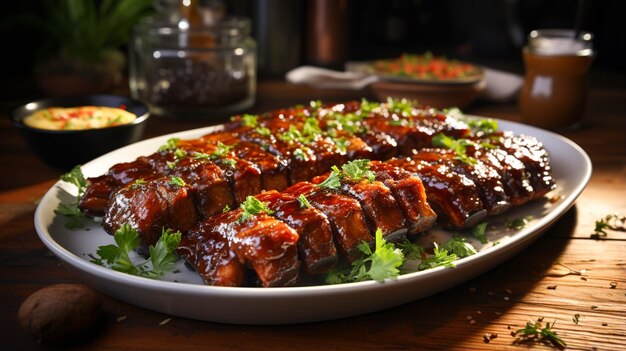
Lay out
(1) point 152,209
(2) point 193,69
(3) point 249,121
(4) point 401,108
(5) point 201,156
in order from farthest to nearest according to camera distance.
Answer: (2) point 193,69, (4) point 401,108, (3) point 249,121, (5) point 201,156, (1) point 152,209

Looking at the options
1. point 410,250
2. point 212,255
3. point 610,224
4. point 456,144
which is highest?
point 456,144

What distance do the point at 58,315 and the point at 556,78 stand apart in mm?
3893

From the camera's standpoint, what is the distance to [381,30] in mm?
7781

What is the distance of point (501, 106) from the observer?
19.4ft

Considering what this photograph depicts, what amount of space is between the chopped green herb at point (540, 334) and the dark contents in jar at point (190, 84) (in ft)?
10.8

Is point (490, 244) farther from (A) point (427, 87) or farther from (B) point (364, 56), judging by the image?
(B) point (364, 56)

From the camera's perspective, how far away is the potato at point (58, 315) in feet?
7.17

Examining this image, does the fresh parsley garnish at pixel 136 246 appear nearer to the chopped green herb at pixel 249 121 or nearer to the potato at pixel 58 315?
the potato at pixel 58 315

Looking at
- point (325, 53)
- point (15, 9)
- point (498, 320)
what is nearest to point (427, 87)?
point (325, 53)

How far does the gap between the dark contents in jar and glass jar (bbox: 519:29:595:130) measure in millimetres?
2206

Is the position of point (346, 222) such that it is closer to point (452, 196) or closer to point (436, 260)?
point (436, 260)

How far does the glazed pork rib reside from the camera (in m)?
2.53

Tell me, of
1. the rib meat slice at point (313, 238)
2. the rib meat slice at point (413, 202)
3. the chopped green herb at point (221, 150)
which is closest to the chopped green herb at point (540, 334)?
the rib meat slice at point (413, 202)

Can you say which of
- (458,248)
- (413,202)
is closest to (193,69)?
(413,202)
